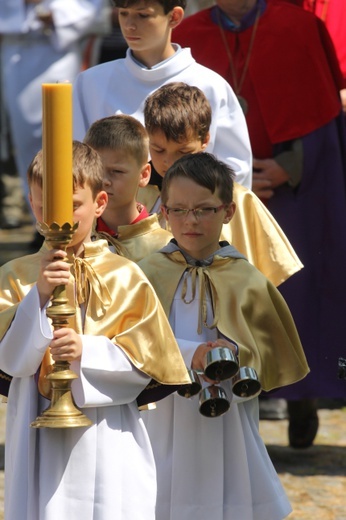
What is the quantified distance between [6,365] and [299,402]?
3033mm

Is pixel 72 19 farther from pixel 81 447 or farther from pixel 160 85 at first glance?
pixel 81 447

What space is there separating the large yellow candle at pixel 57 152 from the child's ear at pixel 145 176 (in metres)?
1.21

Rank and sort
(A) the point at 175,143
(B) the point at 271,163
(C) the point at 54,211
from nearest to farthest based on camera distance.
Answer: (C) the point at 54,211 < (A) the point at 175,143 < (B) the point at 271,163

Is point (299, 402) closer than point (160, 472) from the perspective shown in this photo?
No

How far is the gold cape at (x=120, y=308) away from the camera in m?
4.40

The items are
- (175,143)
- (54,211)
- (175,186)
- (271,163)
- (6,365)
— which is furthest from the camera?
(271,163)

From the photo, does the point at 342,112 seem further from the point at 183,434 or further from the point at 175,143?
the point at 183,434

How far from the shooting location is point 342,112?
709cm

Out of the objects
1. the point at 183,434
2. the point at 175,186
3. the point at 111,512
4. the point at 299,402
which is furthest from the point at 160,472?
the point at 299,402

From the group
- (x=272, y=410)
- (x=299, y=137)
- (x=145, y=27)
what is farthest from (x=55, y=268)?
(x=272, y=410)

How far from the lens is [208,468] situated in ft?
16.2

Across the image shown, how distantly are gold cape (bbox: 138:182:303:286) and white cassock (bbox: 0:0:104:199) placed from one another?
554 centimetres

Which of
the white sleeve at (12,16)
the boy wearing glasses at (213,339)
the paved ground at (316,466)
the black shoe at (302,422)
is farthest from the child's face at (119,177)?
the white sleeve at (12,16)

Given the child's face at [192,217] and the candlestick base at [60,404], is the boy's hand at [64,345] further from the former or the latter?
the child's face at [192,217]
